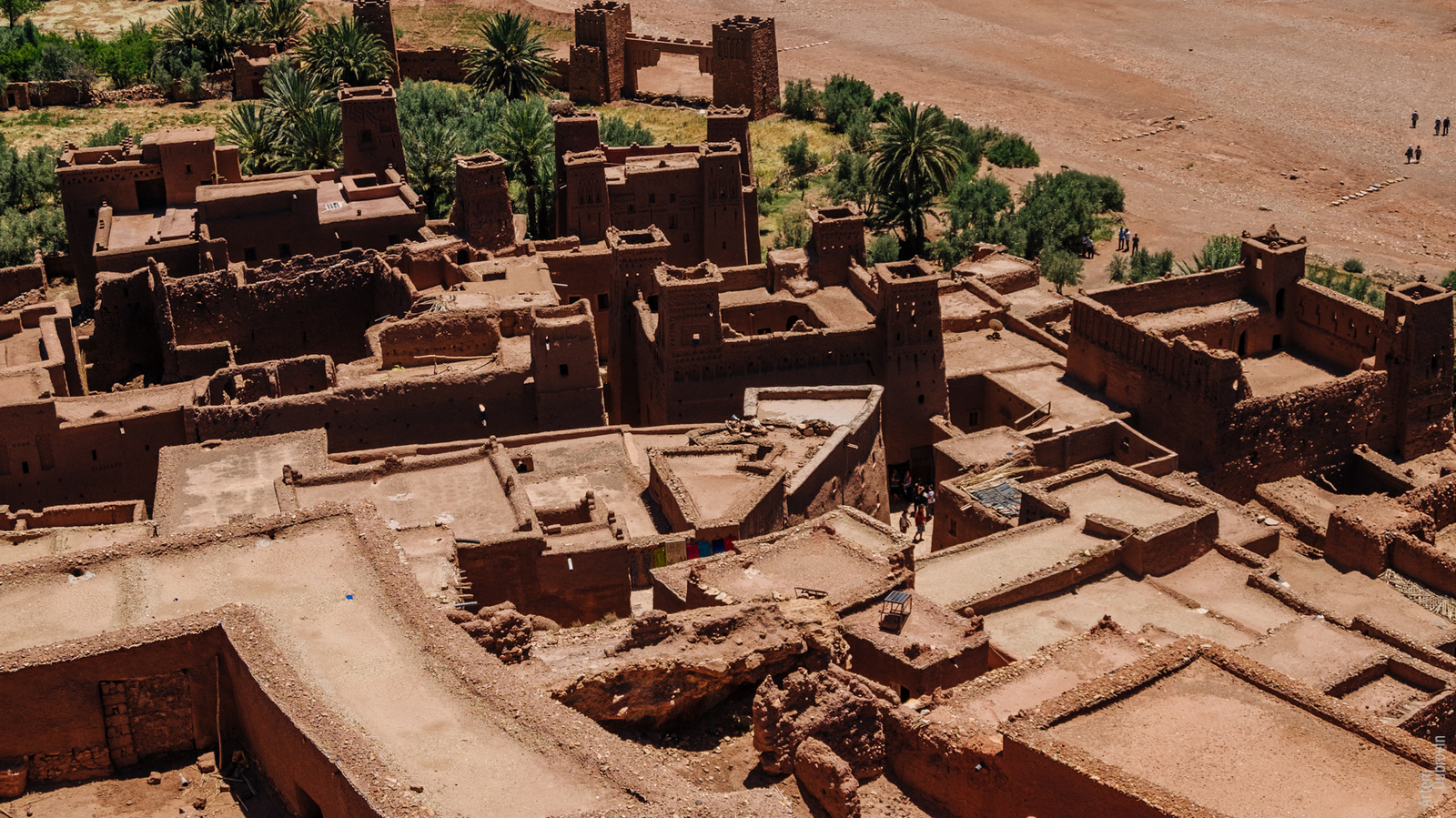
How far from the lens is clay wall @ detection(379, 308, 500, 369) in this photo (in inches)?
1517

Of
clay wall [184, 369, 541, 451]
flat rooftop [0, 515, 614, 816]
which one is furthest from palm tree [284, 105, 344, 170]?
flat rooftop [0, 515, 614, 816]

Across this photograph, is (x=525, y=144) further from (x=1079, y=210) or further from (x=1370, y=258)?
(x=1370, y=258)

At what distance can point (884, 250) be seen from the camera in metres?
57.8

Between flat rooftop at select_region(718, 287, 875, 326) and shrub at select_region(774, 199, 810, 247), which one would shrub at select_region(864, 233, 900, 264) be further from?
flat rooftop at select_region(718, 287, 875, 326)

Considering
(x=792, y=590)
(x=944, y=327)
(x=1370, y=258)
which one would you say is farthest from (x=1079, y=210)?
(x=792, y=590)

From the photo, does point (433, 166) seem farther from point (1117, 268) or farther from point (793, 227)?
point (1117, 268)

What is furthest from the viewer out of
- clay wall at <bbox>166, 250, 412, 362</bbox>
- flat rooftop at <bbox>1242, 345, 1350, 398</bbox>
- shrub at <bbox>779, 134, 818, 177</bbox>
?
shrub at <bbox>779, 134, 818, 177</bbox>

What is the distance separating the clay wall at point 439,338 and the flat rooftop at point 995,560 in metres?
13.0

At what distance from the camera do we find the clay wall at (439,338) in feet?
126

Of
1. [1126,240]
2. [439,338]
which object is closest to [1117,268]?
[1126,240]

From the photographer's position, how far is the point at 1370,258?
61.0 meters

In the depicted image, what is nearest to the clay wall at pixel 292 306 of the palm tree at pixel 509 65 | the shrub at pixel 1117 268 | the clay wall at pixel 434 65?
the shrub at pixel 1117 268

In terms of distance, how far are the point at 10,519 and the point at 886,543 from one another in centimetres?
Answer: 1613

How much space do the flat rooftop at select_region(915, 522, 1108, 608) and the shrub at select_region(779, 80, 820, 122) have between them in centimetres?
4579
